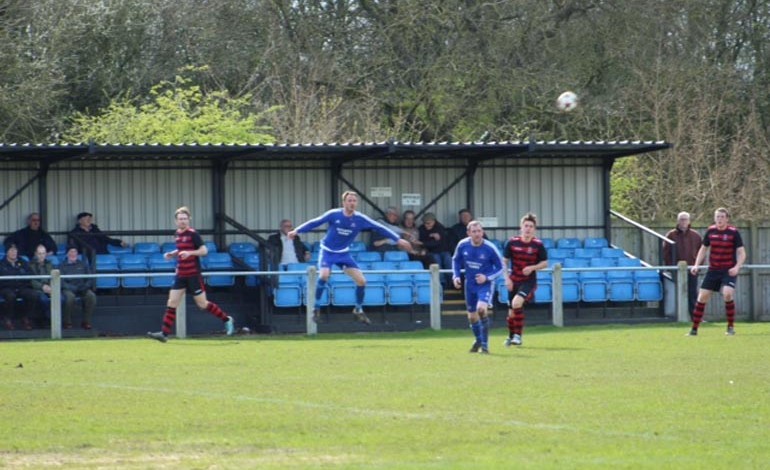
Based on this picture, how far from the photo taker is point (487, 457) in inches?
381

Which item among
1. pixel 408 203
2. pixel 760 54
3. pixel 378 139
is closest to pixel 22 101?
pixel 378 139

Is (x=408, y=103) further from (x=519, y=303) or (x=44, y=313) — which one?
(x=519, y=303)

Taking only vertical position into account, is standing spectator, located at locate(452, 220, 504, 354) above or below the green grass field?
above

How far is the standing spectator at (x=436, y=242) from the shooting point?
91.5 feet

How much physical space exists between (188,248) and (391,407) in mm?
10137

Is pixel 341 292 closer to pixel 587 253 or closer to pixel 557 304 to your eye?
pixel 557 304

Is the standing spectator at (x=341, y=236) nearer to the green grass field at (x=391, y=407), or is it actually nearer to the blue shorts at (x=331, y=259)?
the blue shorts at (x=331, y=259)

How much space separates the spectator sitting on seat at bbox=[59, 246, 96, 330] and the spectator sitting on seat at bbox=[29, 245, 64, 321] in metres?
0.27

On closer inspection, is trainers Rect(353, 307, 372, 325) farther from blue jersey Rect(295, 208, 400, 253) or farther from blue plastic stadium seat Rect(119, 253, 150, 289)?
blue plastic stadium seat Rect(119, 253, 150, 289)

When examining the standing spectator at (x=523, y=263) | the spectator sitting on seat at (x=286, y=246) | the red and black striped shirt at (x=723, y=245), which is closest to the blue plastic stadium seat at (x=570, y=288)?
the spectator sitting on seat at (x=286, y=246)

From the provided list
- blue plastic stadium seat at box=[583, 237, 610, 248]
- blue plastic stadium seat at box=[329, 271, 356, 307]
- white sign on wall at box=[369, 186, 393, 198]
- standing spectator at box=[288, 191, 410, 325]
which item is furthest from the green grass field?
white sign on wall at box=[369, 186, 393, 198]

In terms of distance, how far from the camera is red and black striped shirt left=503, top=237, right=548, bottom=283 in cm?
1986

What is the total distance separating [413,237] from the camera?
27922 millimetres

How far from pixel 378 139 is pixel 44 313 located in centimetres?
1416
